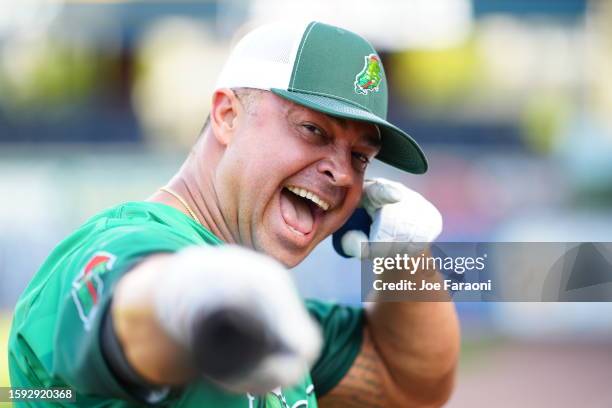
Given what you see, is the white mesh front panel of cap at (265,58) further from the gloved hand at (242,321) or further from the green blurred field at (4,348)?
the green blurred field at (4,348)

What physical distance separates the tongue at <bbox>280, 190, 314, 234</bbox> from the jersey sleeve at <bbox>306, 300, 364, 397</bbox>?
1.88ft

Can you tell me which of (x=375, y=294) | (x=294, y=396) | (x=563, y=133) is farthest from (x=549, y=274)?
(x=563, y=133)

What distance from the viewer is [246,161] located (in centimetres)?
247

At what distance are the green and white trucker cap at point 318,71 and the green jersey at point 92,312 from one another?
432mm

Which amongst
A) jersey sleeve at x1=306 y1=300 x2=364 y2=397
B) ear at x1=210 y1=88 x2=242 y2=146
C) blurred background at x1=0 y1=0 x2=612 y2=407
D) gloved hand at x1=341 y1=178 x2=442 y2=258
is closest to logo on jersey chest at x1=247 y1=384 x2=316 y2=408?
jersey sleeve at x1=306 y1=300 x2=364 y2=397

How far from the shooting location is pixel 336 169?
2.50 meters

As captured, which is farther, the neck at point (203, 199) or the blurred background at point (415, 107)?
the blurred background at point (415, 107)

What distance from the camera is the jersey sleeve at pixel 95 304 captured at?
59.4 inches

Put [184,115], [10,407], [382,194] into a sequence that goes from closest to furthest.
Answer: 1. [10,407]
2. [382,194]
3. [184,115]

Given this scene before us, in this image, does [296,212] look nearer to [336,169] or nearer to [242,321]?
[336,169]

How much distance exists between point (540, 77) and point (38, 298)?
15742mm

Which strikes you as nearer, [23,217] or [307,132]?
[307,132]

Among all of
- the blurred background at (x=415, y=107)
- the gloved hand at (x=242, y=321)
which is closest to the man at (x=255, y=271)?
the gloved hand at (x=242, y=321)

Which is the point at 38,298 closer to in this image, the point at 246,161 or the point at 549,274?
the point at 246,161
